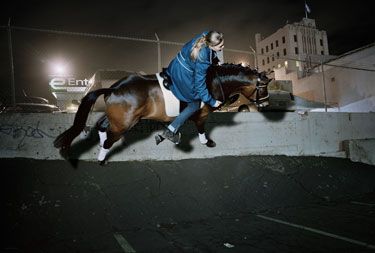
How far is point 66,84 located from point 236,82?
26.8 metres

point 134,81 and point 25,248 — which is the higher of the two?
point 134,81

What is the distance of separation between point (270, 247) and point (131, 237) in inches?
87.9

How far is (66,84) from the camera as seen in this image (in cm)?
2861

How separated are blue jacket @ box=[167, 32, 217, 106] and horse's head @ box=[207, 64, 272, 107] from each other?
0.33 meters

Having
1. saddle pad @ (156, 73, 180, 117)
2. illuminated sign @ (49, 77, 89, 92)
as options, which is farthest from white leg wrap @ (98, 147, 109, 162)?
illuminated sign @ (49, 77, 89, 92)

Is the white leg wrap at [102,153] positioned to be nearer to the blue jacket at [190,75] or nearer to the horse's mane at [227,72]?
the blue jacket at [190,75]

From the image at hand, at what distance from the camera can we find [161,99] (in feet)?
16.6

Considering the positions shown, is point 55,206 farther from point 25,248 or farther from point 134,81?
point 134,81

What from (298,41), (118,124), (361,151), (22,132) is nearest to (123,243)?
(118,124)

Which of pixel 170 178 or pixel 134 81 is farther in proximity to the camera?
pixel 170 178

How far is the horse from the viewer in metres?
4.91

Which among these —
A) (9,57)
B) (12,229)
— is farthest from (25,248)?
(9,57)

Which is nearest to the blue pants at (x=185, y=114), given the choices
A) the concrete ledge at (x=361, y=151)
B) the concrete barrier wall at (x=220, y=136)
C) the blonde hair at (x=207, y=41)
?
the blonde hair at (x=207, y=41)

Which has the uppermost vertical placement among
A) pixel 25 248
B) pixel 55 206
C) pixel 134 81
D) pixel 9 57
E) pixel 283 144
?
pixel 9 57
